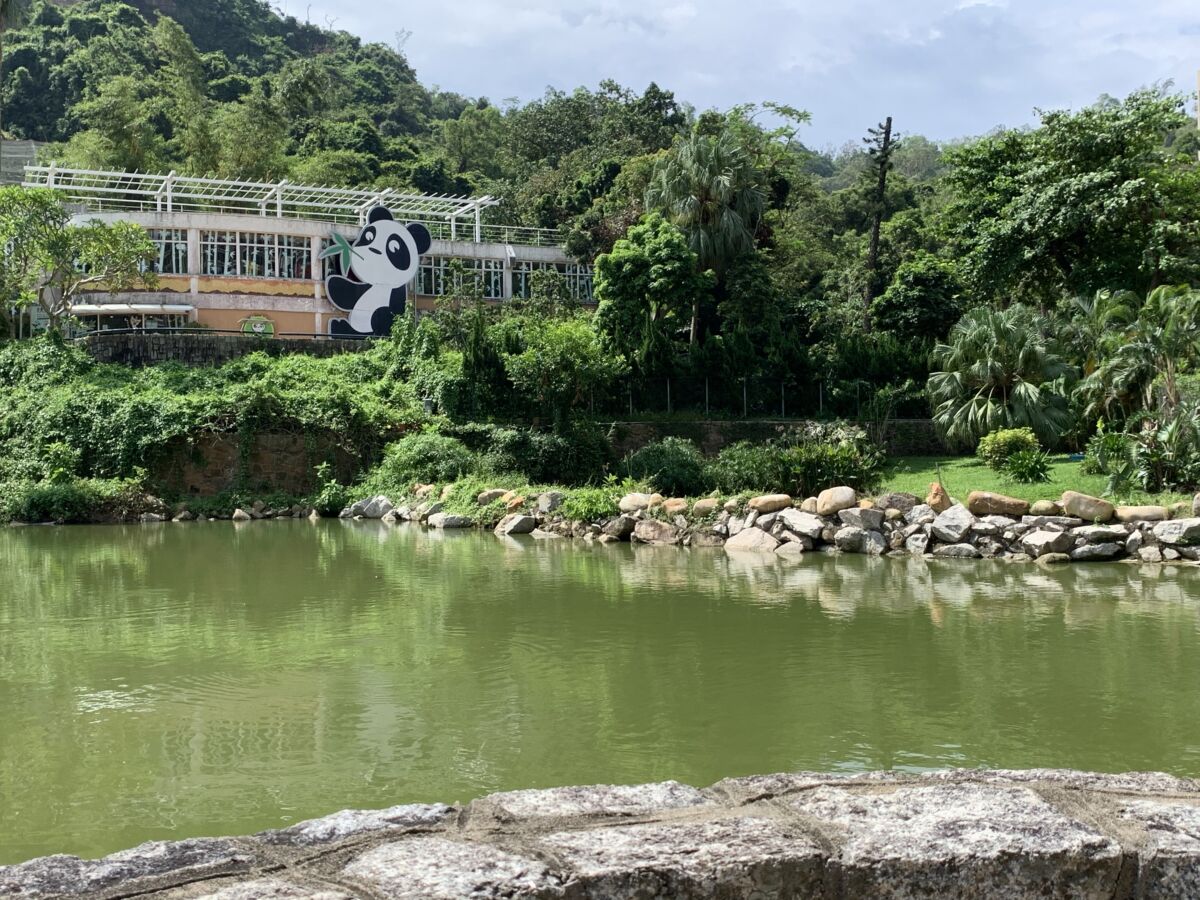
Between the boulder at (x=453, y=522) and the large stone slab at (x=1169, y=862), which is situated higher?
the large stone slab at (x=1169, y=862)

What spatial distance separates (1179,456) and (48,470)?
2348cm

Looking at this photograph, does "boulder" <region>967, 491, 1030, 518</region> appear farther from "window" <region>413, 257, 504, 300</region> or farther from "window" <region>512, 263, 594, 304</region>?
"window" <region>512, 263, 594, 304</region>

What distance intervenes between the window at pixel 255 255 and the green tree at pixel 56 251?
16.1 feet

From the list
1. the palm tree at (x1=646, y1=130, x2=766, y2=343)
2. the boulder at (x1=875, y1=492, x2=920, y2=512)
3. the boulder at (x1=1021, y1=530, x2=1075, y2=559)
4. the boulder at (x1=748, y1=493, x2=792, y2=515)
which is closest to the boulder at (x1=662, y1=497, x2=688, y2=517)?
the boulder at (x1=748, y1=493, x2=792, y2=515)

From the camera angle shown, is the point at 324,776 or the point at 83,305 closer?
the point at 324,776

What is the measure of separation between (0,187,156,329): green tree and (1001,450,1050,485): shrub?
78.3 ft

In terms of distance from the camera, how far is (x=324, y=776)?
6.43 metres

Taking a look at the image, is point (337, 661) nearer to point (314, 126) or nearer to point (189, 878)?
point (189, 878)

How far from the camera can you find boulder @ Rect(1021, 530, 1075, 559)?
17047 mm

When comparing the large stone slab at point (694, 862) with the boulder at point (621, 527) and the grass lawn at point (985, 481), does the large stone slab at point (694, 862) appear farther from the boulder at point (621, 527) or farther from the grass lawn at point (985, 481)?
the boulder at point (621, 527)

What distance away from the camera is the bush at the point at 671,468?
2327 cm

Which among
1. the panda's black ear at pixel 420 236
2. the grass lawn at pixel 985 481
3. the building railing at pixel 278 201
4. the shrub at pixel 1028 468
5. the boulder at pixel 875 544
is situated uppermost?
the building railing at pixel 278 201

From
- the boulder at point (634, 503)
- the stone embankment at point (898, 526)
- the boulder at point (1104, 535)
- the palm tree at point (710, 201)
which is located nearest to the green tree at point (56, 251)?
the palm tree at point (710, 201)

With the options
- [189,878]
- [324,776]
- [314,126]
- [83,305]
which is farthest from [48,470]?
[314,126]
